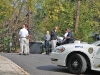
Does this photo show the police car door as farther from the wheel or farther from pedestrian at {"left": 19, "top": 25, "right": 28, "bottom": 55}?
pedestrian at {"left": 19, "top": 25, "right": 28, "bottom": 55}

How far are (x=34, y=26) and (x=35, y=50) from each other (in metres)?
23.6

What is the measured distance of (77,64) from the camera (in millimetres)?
9391

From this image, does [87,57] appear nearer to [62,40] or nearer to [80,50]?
[80,50]

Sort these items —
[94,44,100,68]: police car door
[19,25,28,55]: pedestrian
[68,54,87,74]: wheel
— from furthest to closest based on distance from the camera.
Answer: [19,25,28,55]: pedestrian → [68,54,87,74]: wheel → [94,44,100,68]: police car door

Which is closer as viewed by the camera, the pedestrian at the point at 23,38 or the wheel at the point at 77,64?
the wheel at the point at 77,64

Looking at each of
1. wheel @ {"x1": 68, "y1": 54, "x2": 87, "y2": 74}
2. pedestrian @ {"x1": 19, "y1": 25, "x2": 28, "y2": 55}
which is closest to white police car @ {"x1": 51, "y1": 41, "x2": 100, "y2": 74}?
wheel @ {"x1": 68, "y1": 54, "x2": 87, "y2": 74}

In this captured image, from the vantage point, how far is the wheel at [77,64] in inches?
363

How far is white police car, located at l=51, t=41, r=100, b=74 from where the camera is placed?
30.0 ft

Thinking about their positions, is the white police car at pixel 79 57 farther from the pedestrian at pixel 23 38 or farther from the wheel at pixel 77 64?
→ the pedestrian at pixel 23 38

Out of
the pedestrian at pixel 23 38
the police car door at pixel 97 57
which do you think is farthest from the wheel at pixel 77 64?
the pedestrian at pixel 23 38

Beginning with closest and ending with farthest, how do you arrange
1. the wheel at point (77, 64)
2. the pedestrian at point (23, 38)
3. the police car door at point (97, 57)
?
the police car door at point (97, 57) < the wheel at point (77, 64) < the pedestrian at point (23, 38)

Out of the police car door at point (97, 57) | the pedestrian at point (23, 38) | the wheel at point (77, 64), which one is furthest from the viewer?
the pedestrian at point (23, 38)

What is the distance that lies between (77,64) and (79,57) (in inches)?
10.0

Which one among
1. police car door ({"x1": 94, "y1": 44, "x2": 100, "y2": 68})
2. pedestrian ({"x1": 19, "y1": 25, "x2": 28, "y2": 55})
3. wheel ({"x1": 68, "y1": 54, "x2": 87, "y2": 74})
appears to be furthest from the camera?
pedestrian ({"x1": 19, "y1": 25, "x2": 28, "y2": 55})
